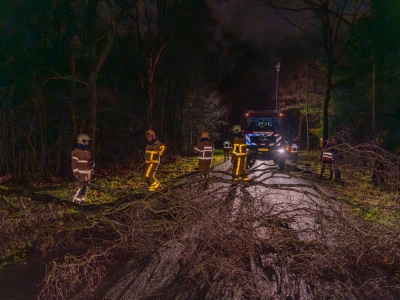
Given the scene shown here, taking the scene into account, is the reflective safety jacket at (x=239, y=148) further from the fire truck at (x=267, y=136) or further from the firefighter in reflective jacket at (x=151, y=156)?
the fire truck at (x=267, y=136)

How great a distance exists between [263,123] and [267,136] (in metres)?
0.70

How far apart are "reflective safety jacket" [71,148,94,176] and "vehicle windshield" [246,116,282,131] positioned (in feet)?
34.8

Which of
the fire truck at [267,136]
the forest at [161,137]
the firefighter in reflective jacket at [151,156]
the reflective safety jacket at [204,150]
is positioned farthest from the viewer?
the fire truck at [267,136]

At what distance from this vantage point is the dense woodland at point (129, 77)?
1300 centimetres

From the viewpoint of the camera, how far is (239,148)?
10.9 m

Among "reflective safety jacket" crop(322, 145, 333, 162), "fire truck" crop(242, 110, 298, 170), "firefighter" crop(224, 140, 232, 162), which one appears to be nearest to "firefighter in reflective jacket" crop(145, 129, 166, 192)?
"reflective safety jacket" crop(322, 145, 333, 162)

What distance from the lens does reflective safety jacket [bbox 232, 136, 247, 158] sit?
10.8 m

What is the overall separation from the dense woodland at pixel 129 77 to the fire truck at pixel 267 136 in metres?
3.88

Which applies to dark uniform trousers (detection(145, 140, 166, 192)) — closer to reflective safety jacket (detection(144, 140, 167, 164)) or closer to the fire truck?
reflective safety jacket (detection(144, 140, 167, 164))

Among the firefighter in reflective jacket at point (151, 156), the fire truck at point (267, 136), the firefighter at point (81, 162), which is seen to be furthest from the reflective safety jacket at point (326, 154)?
the fire truck at point (267, 136)

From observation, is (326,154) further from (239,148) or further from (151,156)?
(151,156)

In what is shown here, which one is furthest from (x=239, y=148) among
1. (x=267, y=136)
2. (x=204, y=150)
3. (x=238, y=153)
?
(x=267, y=136)

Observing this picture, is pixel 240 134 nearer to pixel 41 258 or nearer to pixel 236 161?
pixel 236 161

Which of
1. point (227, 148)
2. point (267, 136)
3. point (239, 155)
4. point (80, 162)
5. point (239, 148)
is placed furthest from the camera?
point (227, 148)
